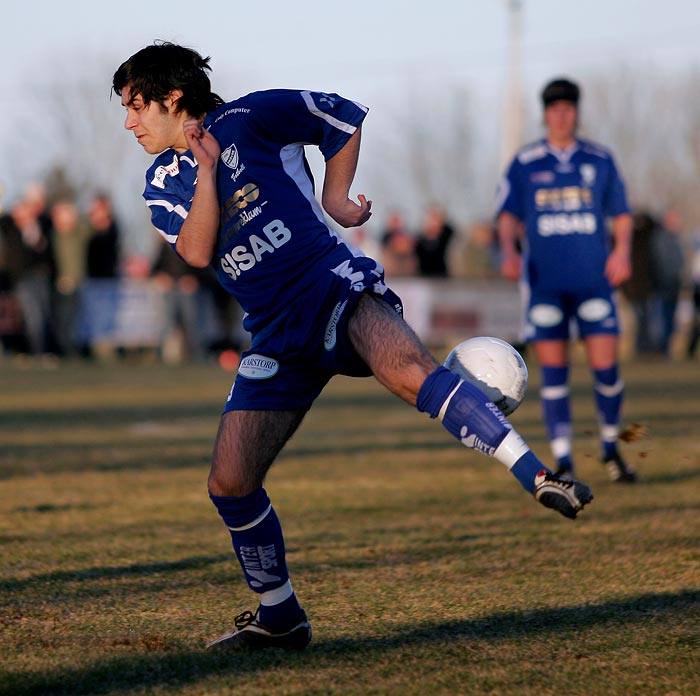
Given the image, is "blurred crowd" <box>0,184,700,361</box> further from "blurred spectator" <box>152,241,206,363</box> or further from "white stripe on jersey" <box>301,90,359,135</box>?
"white stripe on jersey" <box>301,90,359,135</box>

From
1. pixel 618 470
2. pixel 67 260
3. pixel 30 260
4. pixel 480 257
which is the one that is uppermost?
pixel 618 470

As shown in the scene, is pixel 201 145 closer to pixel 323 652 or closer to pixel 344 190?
pixel 344 190

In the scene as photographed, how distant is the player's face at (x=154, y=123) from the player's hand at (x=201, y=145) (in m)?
0.13

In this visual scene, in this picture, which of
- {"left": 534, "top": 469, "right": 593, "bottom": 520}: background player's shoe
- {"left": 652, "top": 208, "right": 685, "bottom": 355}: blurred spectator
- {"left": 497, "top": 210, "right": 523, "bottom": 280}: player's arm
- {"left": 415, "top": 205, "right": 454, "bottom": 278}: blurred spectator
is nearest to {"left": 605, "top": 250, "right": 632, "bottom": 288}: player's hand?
{"left": 497, "top": 210, "right": 523, "bottom": 280}: player's arm

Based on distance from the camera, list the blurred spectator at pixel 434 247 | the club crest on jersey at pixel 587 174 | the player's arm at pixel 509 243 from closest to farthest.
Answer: the club crest on jersey at pixel 587 174
the player's arm at pixel 509 243
the blurred spectator at pixel 434 247

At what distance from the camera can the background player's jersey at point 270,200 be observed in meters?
4.52

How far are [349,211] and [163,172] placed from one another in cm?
63

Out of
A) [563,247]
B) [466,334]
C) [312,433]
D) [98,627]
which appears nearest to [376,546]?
[98,627]

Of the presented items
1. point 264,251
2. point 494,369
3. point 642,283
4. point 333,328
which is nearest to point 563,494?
point 494,369

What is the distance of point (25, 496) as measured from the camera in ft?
27.1

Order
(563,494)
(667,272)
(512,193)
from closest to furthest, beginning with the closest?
(563,494) → (512,193) → (667,272)

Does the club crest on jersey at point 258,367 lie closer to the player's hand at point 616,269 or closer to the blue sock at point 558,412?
the blue sock at point 558,412

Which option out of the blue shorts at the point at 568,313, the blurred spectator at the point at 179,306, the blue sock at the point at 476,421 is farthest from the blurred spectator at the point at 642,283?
the blue sock at the point at 476,421

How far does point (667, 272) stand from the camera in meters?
25.7
